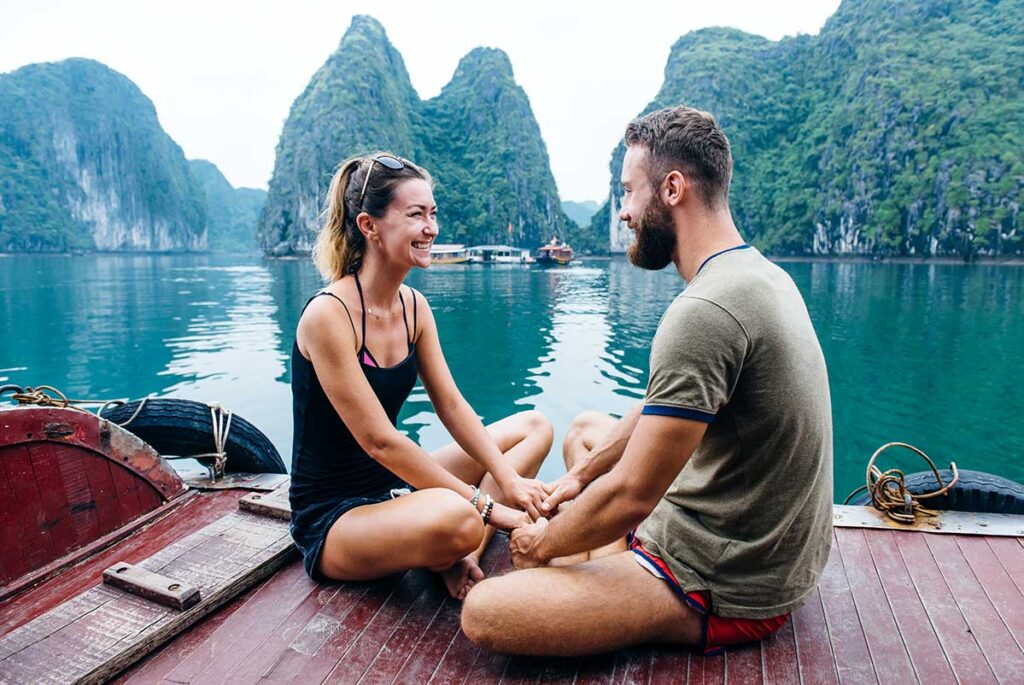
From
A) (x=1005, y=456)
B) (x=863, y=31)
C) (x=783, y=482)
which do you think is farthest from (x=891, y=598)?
(x=863, y=31)

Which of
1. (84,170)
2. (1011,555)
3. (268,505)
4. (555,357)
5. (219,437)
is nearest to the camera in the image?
(1011,555)

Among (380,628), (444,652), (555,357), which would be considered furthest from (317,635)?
(555,357)

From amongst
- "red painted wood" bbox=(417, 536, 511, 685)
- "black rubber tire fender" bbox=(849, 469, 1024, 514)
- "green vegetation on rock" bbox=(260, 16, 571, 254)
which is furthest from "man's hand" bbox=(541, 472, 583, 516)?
"green vegetation on rock" bbox=(260, 16, 571, 254)

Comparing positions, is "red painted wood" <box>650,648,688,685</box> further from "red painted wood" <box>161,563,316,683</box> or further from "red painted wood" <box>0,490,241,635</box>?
"red painted wood" <box>0,490,241,635</box>

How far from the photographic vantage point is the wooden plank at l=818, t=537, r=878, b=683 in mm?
1763

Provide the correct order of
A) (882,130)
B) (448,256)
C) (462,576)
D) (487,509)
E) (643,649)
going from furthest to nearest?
1. (882,130)
2. (448,256)
3. (487,509)
4. (462,576)
5. (643,649)

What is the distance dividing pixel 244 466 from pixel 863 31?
338ft

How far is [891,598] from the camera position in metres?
2.15

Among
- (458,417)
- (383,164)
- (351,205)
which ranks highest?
(383,164)

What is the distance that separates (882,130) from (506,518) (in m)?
79.7

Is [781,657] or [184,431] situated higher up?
[184,431]

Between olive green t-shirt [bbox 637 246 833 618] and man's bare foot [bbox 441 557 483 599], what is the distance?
2.29 feet

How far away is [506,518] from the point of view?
229 centimetres

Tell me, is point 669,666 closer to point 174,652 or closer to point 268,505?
point 174,652
